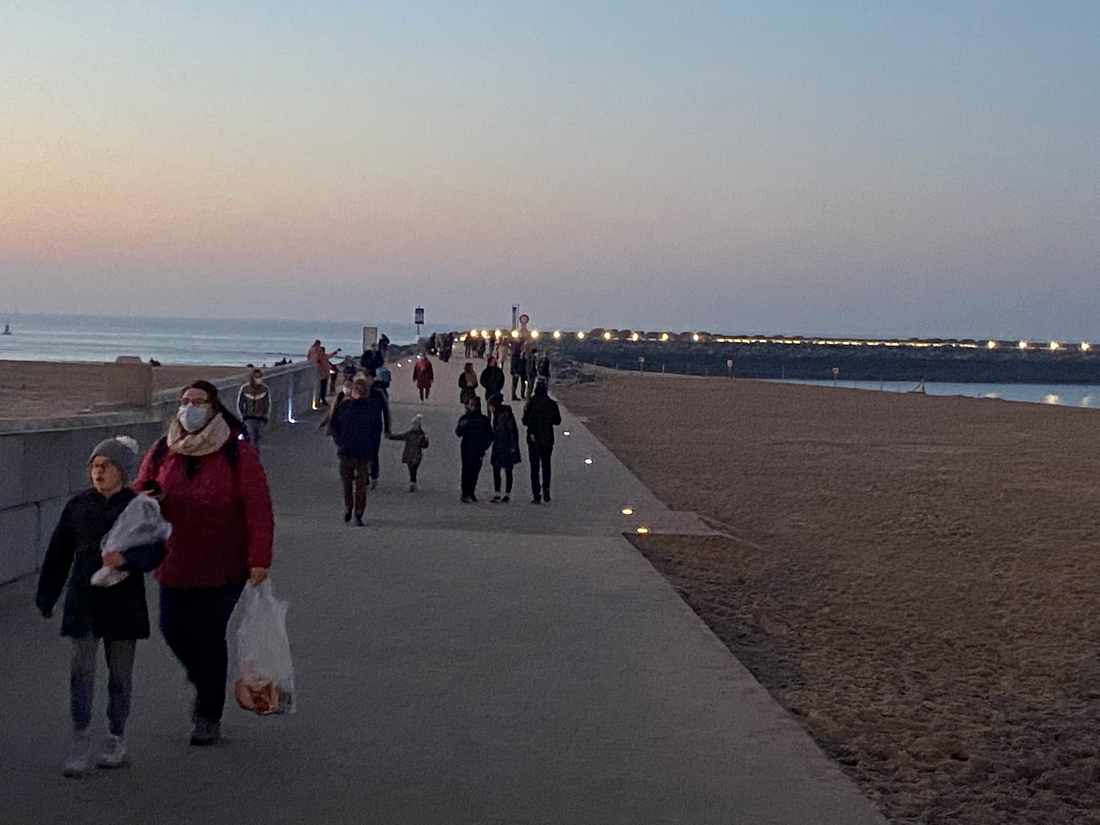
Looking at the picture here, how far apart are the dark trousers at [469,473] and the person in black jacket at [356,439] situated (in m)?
2.51

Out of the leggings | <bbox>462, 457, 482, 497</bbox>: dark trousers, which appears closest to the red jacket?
the leggings

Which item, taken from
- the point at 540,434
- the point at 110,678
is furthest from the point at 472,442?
the point at 110,678

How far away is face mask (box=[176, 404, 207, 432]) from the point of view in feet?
19.8

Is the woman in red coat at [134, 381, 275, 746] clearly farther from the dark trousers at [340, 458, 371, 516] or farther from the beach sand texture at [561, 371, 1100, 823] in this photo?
the dark trousers at [340, 458, 371, 516]

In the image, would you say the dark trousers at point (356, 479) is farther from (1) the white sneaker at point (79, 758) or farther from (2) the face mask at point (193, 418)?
(1) the white sneaker at point (79, 758)

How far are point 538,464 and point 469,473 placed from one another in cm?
97

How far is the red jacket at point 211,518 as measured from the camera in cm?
615

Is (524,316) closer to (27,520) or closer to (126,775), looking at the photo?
(27,520)

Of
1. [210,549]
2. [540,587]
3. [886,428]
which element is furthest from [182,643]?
[886,428]

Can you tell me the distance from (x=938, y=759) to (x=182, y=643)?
3842mm

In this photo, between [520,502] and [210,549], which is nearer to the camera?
[210,549]

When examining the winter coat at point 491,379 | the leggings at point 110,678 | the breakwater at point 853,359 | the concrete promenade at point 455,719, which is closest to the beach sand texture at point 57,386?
the winter coat at point 491,379

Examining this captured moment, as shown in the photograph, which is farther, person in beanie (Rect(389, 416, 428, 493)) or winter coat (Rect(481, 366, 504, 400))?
winter coat (Rect(481, 366, 504, 400))

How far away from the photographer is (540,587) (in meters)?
10.7
